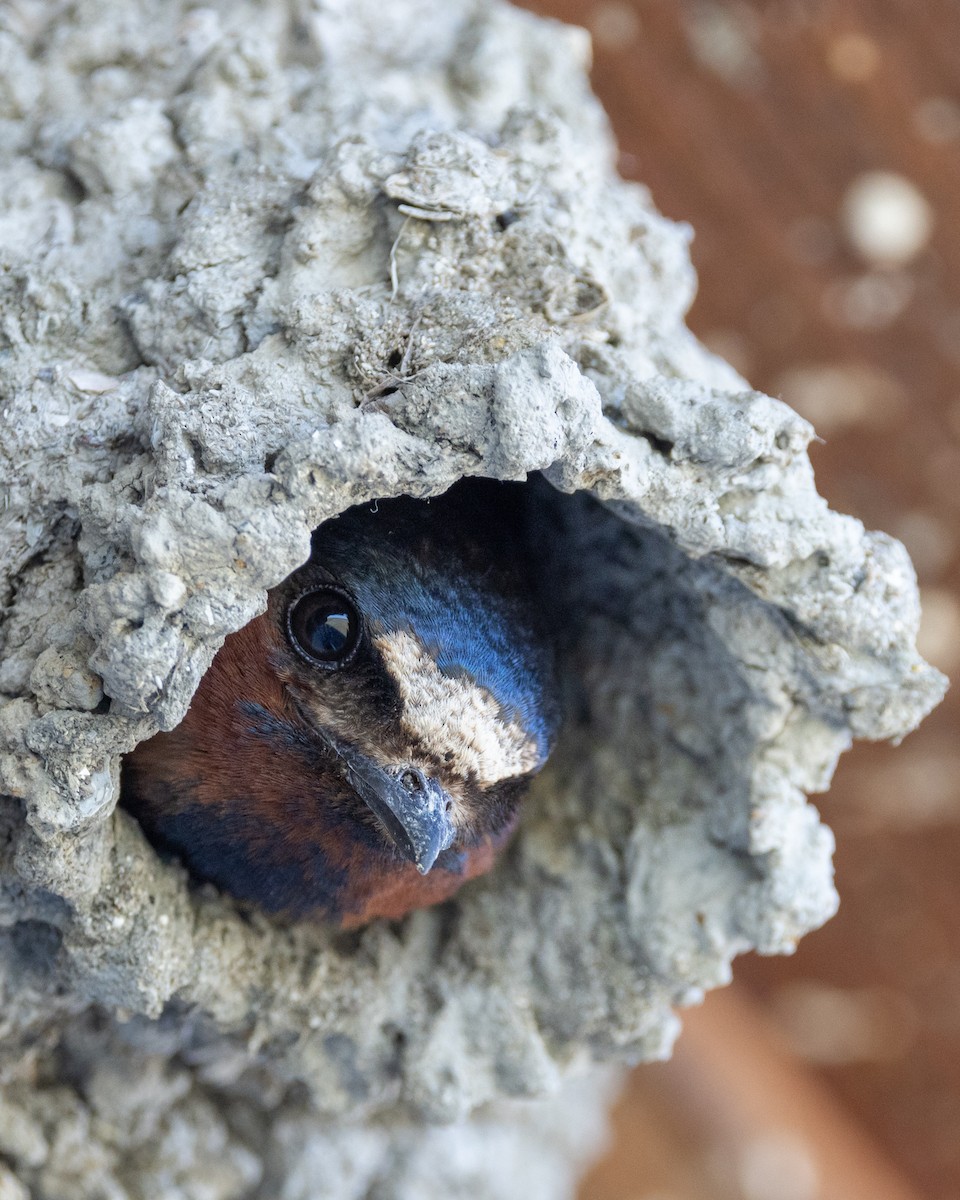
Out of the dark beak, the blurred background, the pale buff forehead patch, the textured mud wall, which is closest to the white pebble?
the blurred background

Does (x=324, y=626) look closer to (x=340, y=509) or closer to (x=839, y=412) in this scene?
(x=340, y=509)

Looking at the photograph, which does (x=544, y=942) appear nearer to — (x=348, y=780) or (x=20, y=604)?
(x=348, y=780)

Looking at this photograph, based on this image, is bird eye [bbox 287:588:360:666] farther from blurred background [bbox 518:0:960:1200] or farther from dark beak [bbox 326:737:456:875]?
blurred background [bbox 518:0:960:1200]

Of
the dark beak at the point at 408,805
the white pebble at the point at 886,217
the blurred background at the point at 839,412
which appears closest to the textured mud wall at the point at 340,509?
the dark beak at the point at 408,805

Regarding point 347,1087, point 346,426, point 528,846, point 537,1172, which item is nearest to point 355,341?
point 346,426

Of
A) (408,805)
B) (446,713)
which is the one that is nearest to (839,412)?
(446,713)

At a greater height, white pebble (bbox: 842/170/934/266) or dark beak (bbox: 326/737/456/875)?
white pebble (bbox: 842/170/934/266)

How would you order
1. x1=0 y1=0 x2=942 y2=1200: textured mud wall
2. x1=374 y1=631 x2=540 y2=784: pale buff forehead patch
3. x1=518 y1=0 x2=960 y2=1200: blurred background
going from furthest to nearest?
x1=518 y1=0 x2=960 y2=1200: blurred background
x1=374 y1=631 x2=540 y2=784: pale buff forehead patch
x1=0 y1=0 x2=942 y2=1200: textured mud wall
